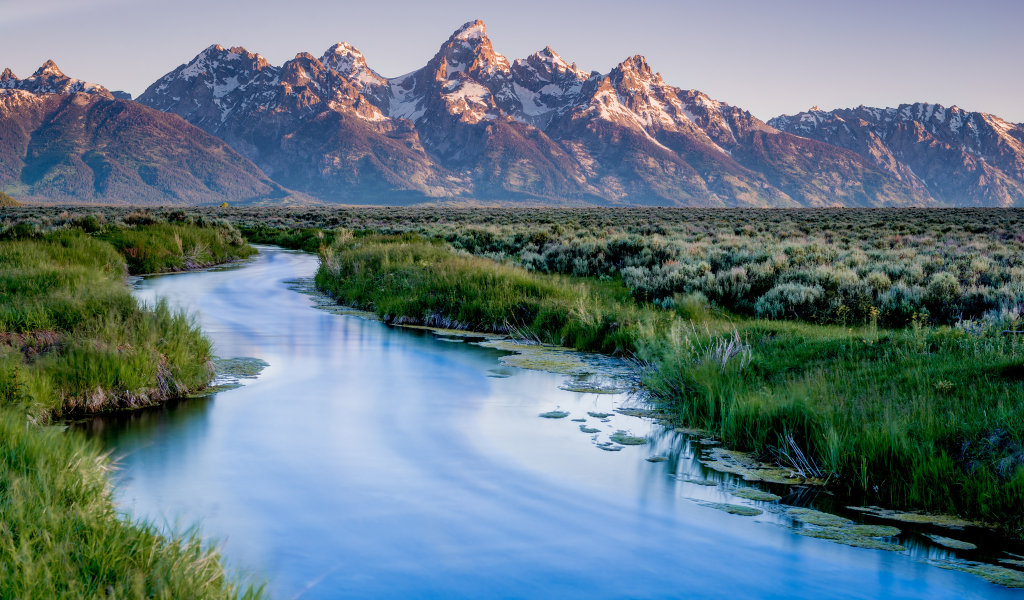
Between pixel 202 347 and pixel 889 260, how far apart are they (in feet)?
57.8

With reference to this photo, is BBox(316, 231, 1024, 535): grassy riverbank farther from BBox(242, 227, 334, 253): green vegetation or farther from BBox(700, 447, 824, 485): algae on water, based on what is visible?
BBox(242, 227, 334, 253): green vegetation

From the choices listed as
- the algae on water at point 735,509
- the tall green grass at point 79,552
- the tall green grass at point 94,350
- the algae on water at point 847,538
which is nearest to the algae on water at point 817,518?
the algae on water at point 847,538

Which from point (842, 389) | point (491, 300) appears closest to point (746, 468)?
point (842, 389)

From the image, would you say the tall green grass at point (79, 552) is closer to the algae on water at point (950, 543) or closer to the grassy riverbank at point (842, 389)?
the algae on water at point (950, 543)

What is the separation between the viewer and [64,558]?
364 cm

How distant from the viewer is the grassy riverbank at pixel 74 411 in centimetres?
363

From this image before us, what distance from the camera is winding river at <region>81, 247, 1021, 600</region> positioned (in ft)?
16.7

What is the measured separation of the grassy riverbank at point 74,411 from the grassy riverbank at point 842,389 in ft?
17.3

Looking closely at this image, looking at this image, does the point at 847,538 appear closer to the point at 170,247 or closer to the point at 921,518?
the point at 921,518

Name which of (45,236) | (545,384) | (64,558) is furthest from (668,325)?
(45,236)

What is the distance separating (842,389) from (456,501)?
4.47 m

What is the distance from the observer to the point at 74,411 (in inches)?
Result: 329

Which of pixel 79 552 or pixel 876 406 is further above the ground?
pixel 876 406

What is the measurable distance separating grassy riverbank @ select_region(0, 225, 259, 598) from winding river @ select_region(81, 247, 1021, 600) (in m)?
0.54
